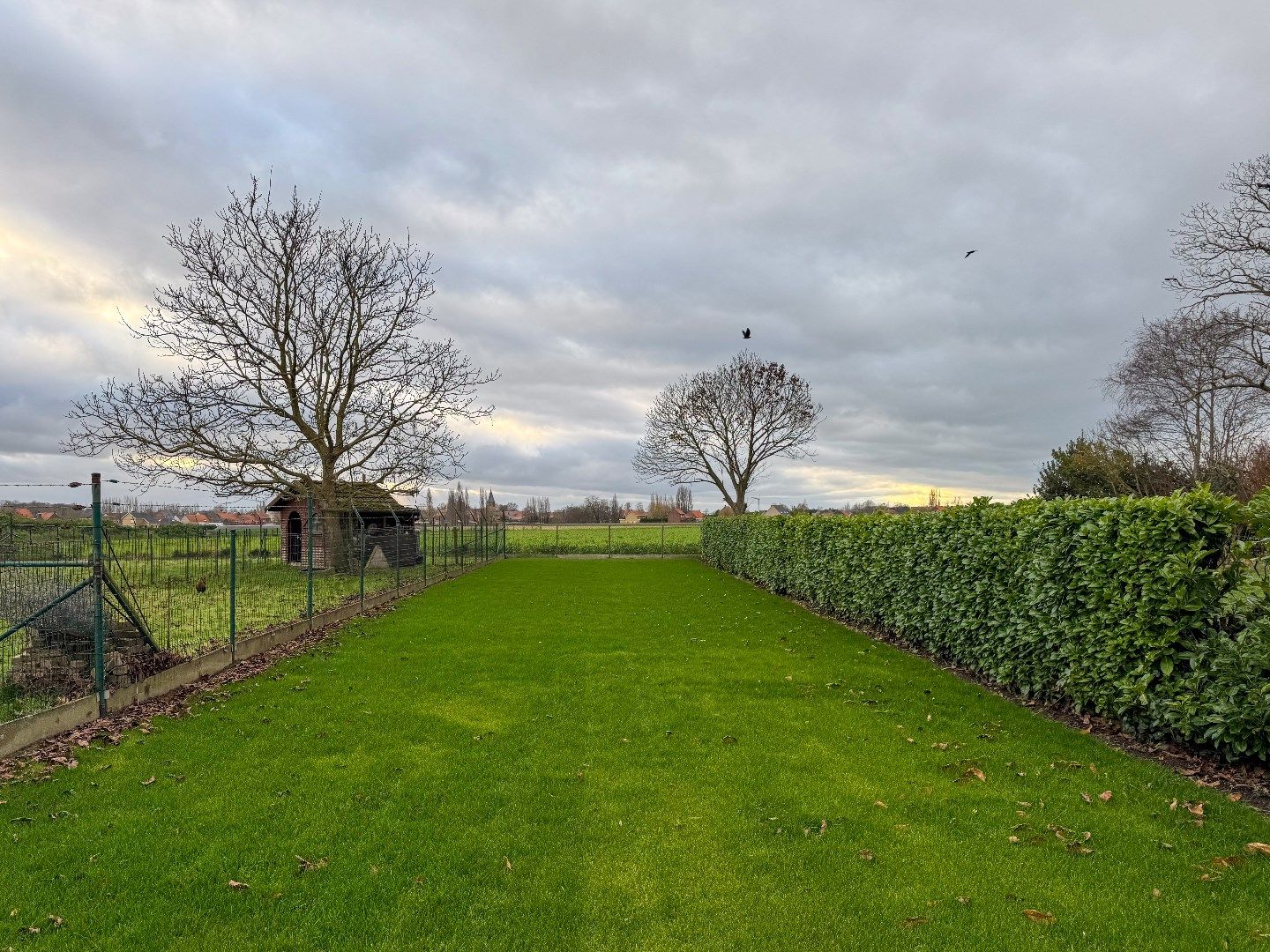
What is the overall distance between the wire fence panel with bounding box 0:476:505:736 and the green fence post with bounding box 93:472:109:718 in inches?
0.4

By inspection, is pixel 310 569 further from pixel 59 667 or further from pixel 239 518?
pixel 59 667

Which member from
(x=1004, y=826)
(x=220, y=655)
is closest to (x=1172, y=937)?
(x=1004, y=826)

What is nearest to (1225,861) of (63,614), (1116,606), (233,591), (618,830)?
(1116,606)

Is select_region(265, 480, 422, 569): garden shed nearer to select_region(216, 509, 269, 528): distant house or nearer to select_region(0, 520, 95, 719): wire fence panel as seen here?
select_region(216, 509, 269, 528): distant house

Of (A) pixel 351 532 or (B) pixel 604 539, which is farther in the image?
(B) pixel 604 539

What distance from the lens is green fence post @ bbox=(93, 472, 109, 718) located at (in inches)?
247

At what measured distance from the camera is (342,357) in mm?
21641

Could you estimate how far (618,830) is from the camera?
4.20 metres

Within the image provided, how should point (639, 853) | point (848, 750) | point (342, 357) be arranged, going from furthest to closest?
point (342, 357), point (848, 750), point (639, 853)

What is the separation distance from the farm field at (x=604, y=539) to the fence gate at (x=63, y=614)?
29.2m

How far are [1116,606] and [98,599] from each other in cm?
938

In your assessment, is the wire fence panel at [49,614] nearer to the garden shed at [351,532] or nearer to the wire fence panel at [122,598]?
the wire fence panel at [122,598]

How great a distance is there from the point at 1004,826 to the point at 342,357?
21795 millimetres

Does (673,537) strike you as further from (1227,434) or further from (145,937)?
(145,937)
